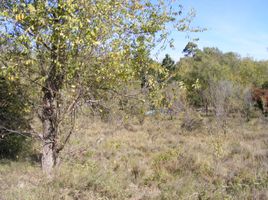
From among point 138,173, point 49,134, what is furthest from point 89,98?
point 138,173

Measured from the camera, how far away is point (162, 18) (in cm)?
605

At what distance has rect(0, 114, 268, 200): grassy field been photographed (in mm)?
5316

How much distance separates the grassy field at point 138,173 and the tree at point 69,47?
665mm

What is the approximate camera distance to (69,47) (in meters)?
4.99

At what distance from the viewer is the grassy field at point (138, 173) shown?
5.32 metres

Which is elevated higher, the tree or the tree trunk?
the tree

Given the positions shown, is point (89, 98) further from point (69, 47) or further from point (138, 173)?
point (138, 173)

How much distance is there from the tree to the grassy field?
2.18 feet

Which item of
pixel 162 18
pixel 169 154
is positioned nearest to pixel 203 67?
pixel 169 154

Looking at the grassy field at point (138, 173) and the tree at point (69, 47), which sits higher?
the tree at point (69, 47)

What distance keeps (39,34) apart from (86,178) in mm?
2716

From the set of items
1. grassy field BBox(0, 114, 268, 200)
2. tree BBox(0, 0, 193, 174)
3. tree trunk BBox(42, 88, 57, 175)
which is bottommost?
grassy field BBox(0, 114, 268, 200)

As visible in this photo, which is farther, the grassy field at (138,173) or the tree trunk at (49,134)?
the tree trunk at (49,134)

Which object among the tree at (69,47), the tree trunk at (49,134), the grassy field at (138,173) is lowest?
the grassy field at (138,173)
